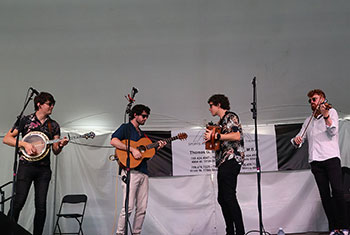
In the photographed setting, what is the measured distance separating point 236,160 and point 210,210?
1974mm

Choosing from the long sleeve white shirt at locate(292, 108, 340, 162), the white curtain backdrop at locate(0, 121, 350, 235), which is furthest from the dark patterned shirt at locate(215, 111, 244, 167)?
the white curtain backdrop at locate(0, 121, 350, 235)

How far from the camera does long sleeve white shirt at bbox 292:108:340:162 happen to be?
3244mm

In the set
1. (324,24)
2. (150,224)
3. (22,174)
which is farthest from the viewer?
(324,24)

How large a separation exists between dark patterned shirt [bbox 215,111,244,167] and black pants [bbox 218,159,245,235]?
50 mm

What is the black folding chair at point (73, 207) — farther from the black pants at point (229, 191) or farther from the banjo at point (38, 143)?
the black pants at point (229, 191)

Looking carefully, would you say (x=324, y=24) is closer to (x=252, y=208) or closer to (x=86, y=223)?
(x=252, y=208)

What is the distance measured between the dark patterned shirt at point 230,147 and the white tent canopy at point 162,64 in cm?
184

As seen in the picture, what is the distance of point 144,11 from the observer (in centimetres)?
576

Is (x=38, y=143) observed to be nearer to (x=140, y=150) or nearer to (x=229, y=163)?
(x=140, y=150)

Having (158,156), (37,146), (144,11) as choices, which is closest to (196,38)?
(144,11)

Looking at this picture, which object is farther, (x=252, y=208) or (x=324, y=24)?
(x=324, y=24)

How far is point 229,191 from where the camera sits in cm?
301

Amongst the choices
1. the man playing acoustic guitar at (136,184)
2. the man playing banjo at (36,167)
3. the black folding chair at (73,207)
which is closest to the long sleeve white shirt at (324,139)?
the man playing acoustic guitar at (136,184)

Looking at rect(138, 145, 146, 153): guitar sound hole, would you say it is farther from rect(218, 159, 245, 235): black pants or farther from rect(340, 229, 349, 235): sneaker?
rect(340, 229, 349, 235): sneaker
